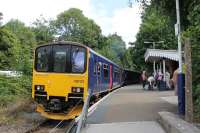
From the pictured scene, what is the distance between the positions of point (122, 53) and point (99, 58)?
9049cm

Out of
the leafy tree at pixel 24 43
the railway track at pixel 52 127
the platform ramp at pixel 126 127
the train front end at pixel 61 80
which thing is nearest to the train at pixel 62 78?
the train front end at pixel 61 80

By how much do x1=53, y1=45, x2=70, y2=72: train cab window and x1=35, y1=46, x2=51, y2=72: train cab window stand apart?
Result: 1.01 ft

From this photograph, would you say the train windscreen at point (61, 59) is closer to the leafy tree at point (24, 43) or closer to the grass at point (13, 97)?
the grass at point (13, 97)

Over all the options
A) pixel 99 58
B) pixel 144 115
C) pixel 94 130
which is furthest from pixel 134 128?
pixel 99 58

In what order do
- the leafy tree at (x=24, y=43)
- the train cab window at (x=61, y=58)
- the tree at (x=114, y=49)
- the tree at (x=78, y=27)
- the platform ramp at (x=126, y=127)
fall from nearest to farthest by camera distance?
the platform ramp at (x=126, y=127), the train cab window at (x=61, y=58), the leafy tree at (x=24, y=43), the tree at (x=114, y=49), the tree at (x=78, y=27)

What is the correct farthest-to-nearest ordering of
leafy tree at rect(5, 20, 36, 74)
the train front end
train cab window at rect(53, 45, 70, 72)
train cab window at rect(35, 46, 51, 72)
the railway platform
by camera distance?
1. leafy tree at rect(5, 20, 36, 74)
2. train cab window at rect(35, 46, 51, 72)
3. train cab window at rect(53, 45, 70, 72)
4. the train front end
5. the railway platform

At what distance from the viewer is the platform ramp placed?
11.5 metres

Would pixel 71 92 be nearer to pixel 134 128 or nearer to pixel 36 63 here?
pixel 36 63

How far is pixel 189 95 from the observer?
1134 cm

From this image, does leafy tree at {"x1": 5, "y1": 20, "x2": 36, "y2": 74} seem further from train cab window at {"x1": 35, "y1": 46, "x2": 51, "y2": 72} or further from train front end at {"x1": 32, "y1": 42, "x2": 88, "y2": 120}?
train front end at {"x1": 32, "y1": 42, "x2": 88, "y2": 120}

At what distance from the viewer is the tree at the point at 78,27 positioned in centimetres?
8931

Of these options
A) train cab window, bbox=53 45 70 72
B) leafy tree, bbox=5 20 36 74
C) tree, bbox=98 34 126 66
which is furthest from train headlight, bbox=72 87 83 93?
tree, bbox=98 34 126 66

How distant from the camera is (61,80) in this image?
61.2 feet

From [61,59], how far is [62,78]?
2.88ft
